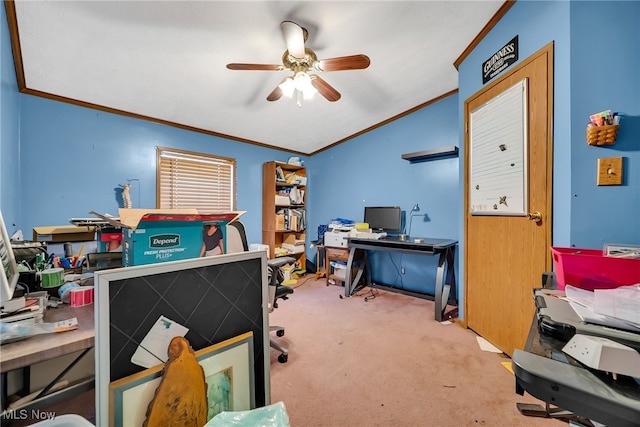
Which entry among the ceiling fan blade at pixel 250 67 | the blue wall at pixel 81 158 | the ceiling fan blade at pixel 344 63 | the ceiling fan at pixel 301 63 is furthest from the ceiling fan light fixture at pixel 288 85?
the blue wall at pixel 81 158

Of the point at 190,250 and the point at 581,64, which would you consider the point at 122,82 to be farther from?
the point at 581,64

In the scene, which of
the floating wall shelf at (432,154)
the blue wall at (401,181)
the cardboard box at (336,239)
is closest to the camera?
the floating wall shelf at (432,154)

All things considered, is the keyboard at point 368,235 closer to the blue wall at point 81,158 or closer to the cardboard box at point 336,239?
the cardboard box at point 336,239

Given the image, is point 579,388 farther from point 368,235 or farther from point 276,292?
point 368,235

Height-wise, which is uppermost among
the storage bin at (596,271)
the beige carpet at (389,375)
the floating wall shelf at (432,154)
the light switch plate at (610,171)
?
the floating wall shelf at (432,154)

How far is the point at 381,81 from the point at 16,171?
10.8 feet

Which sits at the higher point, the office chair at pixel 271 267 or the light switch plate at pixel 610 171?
the light switch plate at pixel 610 171

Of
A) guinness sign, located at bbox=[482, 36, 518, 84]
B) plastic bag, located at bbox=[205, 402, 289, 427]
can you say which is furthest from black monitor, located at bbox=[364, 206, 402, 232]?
plastic bag, located at bbox=[205, 402, 289, 427]

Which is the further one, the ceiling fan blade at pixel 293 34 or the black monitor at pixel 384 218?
the black monitor at pixel 384 218

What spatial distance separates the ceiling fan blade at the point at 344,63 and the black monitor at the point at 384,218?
2.05 metres

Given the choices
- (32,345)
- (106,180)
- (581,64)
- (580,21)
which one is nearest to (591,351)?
(32,345)

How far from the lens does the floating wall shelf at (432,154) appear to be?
290 centimetres

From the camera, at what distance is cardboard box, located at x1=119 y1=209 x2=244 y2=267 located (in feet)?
3.13

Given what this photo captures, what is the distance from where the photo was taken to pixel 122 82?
2.19 m
